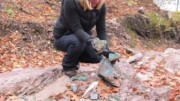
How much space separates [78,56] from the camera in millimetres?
4473

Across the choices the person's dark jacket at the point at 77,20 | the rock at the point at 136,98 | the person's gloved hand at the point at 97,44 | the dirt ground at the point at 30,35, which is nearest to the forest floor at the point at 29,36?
the dirt ground at the point at 30,35

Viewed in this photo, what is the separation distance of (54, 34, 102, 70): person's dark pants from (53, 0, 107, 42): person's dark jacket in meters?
0.09

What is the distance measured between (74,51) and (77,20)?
384mm

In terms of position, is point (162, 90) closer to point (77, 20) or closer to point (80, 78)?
point (80, 78)

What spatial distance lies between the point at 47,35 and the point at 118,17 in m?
2.66

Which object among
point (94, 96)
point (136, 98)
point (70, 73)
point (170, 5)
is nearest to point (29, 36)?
point (70, 73)

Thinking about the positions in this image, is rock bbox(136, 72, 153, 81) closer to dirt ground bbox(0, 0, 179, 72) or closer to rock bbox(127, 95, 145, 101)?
rock bbox(127, 95, 145, 101)

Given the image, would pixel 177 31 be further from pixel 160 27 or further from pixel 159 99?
pixel 159 99

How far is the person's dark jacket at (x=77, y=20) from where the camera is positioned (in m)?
4.16

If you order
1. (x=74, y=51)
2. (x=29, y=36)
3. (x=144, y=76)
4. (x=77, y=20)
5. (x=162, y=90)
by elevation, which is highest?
(x=77, y=20)

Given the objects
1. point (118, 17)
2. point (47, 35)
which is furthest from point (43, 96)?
point (118, 17)

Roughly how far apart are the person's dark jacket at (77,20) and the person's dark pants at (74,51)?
0.29 ft


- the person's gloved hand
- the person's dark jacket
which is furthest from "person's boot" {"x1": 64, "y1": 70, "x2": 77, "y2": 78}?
the person's gloved hand

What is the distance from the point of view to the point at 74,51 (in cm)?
433
